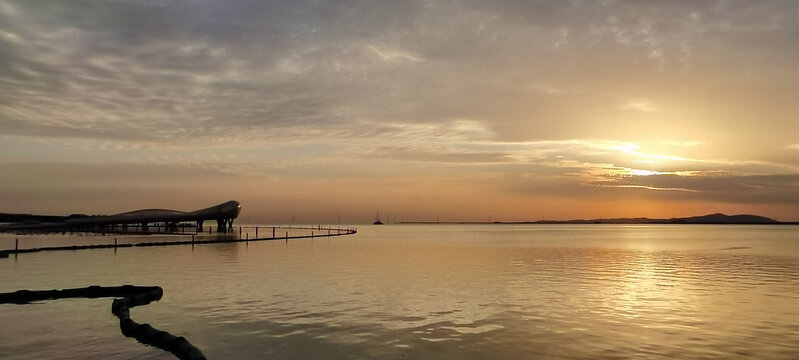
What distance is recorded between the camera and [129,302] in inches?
989

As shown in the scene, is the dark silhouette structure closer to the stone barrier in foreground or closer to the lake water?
the lake water

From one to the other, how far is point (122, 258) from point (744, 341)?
5230cm

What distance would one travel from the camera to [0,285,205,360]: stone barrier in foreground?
1686 cm

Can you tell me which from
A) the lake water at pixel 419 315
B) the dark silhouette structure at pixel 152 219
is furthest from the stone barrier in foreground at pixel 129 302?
the dark silhouette structure at pixel 152 219

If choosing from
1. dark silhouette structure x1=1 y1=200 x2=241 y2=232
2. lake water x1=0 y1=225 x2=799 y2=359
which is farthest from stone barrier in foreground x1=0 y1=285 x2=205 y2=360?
dark silhouette structure x1=1 y1=200 x2=241 y2=232

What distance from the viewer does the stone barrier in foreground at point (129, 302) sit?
1686cm

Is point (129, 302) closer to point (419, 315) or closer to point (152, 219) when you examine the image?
point (419, 315)

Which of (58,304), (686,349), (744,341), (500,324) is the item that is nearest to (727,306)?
(744,341)

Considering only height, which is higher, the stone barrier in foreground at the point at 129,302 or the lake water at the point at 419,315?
the stone barrier in foreground at the point at 129,302

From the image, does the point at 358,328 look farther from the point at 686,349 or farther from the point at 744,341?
the point at 744,341

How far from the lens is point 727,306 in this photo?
88.8 feet

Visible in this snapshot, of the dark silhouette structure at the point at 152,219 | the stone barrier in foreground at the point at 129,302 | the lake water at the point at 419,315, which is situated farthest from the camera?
the dark silhouette structure at the point at 152,219

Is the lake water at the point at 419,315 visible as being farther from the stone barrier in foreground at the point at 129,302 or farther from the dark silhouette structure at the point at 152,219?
the dark silhouette structure at the point at 152,219

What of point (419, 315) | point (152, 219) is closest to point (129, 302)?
point (419, 315)
